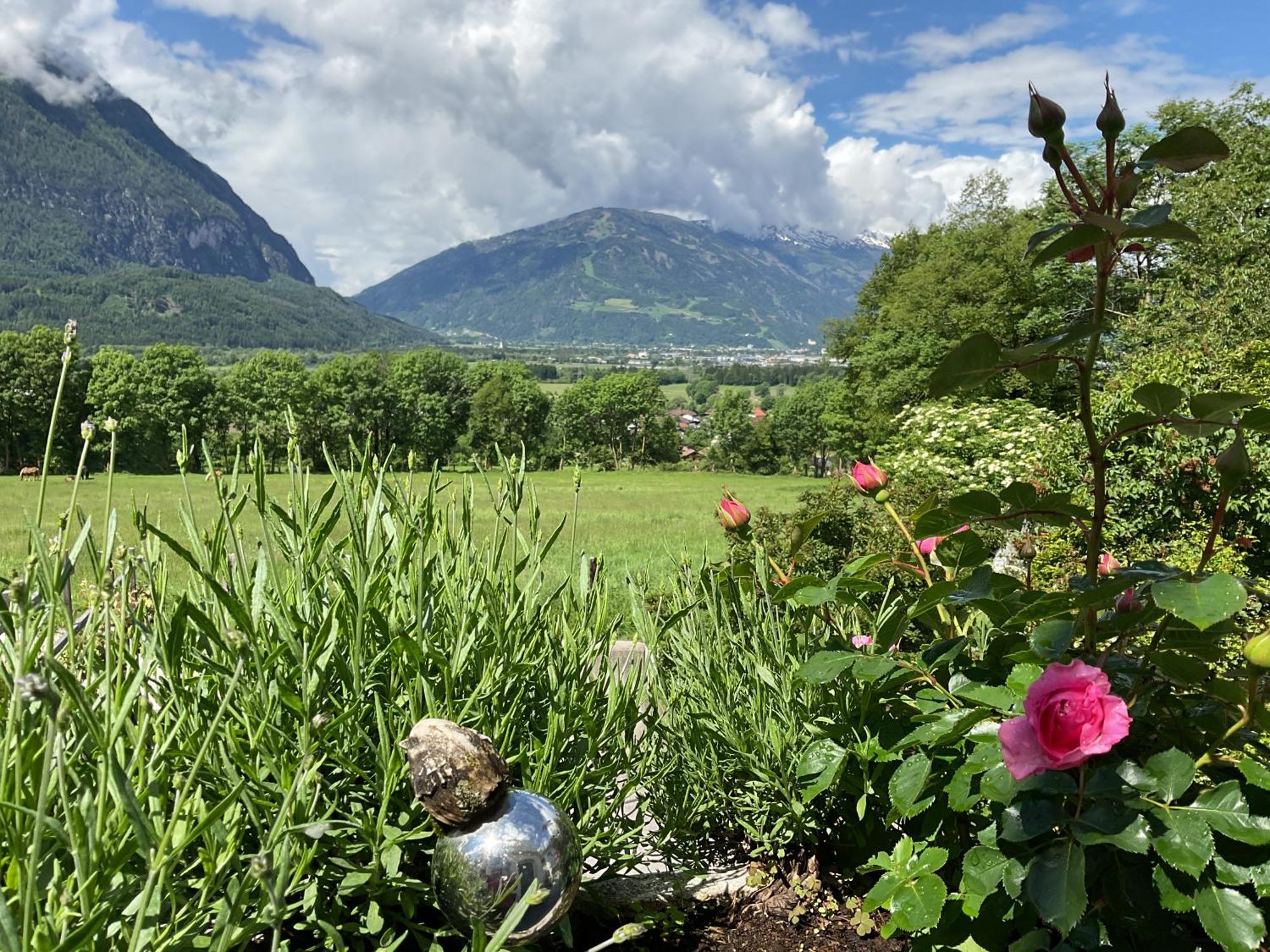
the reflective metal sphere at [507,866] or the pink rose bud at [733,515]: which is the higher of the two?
the pink rose bud at [733,515]

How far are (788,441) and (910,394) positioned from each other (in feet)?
141

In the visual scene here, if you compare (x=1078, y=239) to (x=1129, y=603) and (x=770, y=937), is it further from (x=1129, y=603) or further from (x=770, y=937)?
(x=770, y=937)

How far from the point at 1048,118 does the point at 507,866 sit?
1537mm

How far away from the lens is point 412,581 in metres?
1.60

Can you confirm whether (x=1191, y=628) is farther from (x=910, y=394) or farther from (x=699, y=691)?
(x=910, y=394)

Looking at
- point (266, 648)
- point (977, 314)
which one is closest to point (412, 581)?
point (266, 648)

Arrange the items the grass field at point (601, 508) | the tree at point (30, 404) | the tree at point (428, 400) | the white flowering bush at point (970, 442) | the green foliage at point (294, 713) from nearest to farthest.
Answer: the green foliage at point (294, 713) < the white flowering bush at point (970, 442) < the grass field at point (601, 508) < the tree at point (30, 404) < the tree at point (428, 400)

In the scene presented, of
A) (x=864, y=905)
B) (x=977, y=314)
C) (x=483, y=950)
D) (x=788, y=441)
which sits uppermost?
(x=977, y=314)

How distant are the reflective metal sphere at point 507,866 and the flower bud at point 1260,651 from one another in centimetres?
117

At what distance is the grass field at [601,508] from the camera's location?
1062 centimetres

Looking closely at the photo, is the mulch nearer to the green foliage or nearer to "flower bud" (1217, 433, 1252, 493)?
the green foliage

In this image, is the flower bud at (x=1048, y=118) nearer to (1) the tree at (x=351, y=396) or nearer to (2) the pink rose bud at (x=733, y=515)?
(2) the pink rose bud at (x=733, y=515)

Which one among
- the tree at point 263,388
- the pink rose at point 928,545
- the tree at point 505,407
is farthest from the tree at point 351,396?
the pink rose at point 928,545

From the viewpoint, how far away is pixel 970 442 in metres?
10.9
